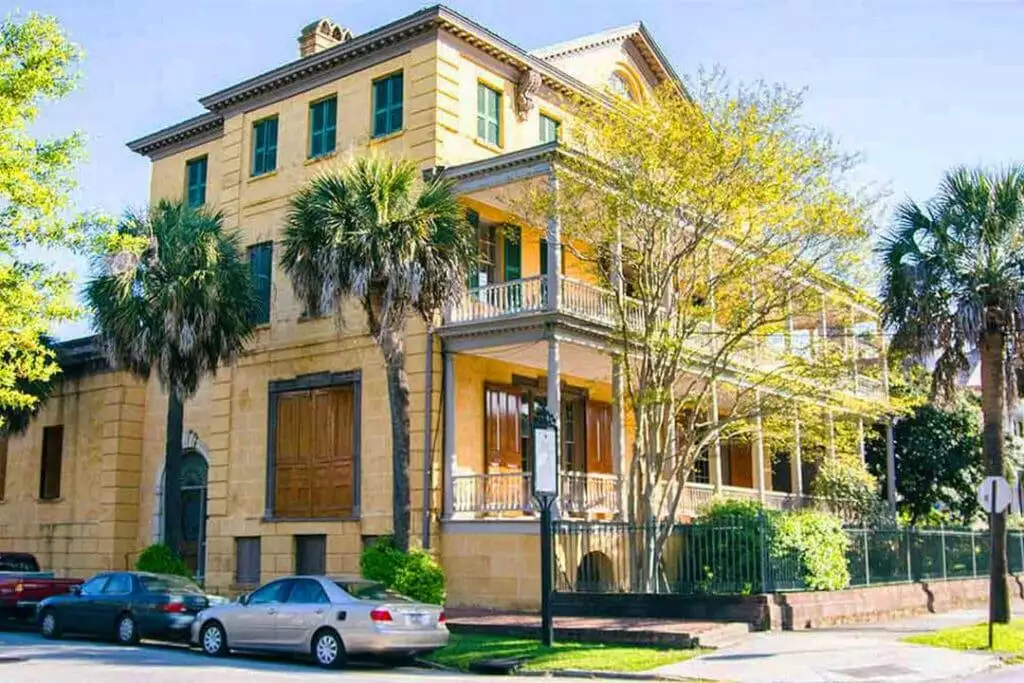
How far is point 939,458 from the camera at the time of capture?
3538 centimetres

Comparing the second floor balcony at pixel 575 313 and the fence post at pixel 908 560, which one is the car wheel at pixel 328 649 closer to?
the second floor balcony at pixel 575 313

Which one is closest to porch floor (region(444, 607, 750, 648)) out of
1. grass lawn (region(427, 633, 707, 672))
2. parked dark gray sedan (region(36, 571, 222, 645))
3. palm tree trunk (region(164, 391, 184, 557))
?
grass lawn (region(427, 633, 707, 672))

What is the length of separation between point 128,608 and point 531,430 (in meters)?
10.6

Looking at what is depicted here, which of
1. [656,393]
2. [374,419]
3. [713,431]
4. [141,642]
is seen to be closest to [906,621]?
[713,431]

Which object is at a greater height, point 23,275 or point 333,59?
point 333,59

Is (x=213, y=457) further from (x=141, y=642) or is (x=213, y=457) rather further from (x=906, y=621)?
(x=906, y=621)

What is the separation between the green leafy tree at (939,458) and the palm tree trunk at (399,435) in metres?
18.2

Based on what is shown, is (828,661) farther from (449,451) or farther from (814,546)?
(449,451)

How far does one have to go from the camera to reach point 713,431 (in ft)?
71.3

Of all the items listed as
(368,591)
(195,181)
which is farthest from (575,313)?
(195,181)

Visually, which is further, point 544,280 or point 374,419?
point 374,419

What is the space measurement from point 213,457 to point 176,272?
18.5 feet

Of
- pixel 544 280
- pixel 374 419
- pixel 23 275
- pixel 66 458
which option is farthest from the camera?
pixel 66 458

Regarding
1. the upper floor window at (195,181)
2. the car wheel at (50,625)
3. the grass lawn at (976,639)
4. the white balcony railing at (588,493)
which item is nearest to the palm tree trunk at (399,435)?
the white balcony railing at (588,493)
